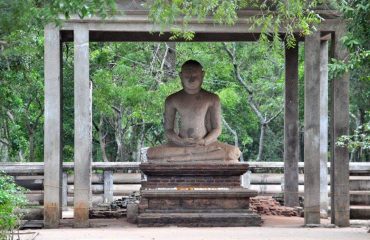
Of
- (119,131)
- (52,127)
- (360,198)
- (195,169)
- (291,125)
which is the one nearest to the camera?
(52,127)

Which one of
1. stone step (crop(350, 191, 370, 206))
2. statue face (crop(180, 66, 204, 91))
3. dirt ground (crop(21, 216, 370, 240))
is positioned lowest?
dirt ground (crop(21, 216, 370, 240))

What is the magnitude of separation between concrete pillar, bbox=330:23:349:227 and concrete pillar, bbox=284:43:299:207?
3.08 metres

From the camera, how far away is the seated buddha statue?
53.8ft

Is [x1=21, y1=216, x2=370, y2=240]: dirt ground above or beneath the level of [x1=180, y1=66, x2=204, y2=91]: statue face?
beneath

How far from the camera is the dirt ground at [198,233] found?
1278cm

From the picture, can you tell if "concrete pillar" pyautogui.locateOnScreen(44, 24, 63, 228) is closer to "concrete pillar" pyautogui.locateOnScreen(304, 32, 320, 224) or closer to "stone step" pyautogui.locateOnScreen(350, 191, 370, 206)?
"concrete pillar" pyautogui.locateOnScreen(304, 32, 320, 224)

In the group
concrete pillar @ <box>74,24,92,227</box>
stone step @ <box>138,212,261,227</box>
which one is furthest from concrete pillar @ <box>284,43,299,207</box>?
concrete pillar @ <box>74,24,92,227</box>

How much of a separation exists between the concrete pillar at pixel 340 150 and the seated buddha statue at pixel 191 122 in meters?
2.03

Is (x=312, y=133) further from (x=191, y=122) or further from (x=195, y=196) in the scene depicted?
(x=191, y=122)

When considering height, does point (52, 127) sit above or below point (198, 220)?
above

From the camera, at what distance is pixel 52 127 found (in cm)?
1467

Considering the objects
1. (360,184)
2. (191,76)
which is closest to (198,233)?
(191,76)

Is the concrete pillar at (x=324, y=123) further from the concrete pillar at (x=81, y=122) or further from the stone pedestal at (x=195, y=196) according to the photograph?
the concrete pillar at (x=81, y=122)

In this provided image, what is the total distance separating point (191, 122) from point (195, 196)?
2.09 metres
